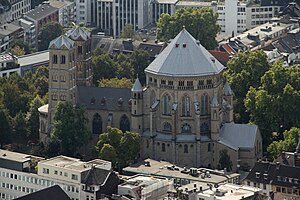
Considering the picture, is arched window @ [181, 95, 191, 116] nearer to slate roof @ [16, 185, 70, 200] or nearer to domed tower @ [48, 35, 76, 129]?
domed tower @ [48, 35, 76, 129]

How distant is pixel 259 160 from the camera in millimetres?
186750

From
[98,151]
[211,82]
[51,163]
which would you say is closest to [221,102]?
[211,82]

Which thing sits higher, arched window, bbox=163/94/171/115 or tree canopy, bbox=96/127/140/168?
arched window, bbox=163/94/171/115

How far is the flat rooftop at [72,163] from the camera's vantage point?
175m

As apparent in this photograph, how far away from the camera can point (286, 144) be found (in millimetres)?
189250

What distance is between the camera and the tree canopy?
18850cm

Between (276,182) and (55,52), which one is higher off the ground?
(55,52)

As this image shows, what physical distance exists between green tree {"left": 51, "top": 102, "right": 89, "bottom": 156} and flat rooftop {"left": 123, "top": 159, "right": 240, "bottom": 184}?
452 inches

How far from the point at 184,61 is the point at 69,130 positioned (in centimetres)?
1741

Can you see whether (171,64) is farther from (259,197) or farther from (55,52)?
(259,197)

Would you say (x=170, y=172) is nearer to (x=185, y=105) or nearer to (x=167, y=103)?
(x=185, y=105)

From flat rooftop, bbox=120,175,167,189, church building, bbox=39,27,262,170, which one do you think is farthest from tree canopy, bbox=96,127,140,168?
flat rooftop, bbox=120,175,167,189

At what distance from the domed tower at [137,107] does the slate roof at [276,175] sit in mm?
23729

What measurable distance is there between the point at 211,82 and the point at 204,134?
6.77 meters
